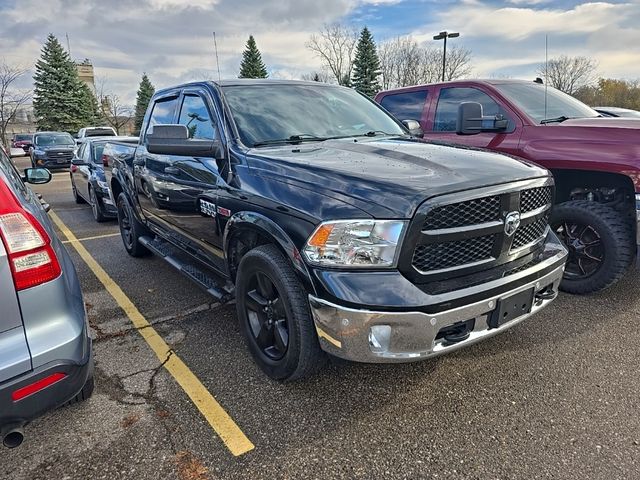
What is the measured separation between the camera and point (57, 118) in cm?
3978

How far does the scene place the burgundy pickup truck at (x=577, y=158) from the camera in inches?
152

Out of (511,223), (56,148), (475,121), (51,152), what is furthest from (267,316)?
(56,148)

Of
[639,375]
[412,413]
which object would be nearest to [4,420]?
[412,413]

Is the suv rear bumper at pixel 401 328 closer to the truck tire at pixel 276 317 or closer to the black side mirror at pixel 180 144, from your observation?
the truck tire at pixel 276 317

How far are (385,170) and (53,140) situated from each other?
2246 cm

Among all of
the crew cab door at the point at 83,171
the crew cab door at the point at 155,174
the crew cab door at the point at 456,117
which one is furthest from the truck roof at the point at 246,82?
the crew cab door at the point at 83,171

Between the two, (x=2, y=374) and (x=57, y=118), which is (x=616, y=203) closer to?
(x=2, y=374)

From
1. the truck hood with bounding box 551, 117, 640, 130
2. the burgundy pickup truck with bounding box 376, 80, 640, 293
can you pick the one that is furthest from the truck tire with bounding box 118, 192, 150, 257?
the truck hood with bounding box 551, 117, 640, 130

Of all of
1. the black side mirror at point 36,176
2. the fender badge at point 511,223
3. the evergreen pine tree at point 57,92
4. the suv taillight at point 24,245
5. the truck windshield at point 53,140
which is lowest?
the fender badge at point 511,223

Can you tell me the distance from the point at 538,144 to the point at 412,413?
306 cm

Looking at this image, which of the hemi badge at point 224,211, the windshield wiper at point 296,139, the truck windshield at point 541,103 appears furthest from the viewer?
the truck windshield at point 541,103

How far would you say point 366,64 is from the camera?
4288cm

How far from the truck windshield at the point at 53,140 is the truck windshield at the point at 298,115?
20.4 meters

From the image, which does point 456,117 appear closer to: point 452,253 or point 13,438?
point 452,253
